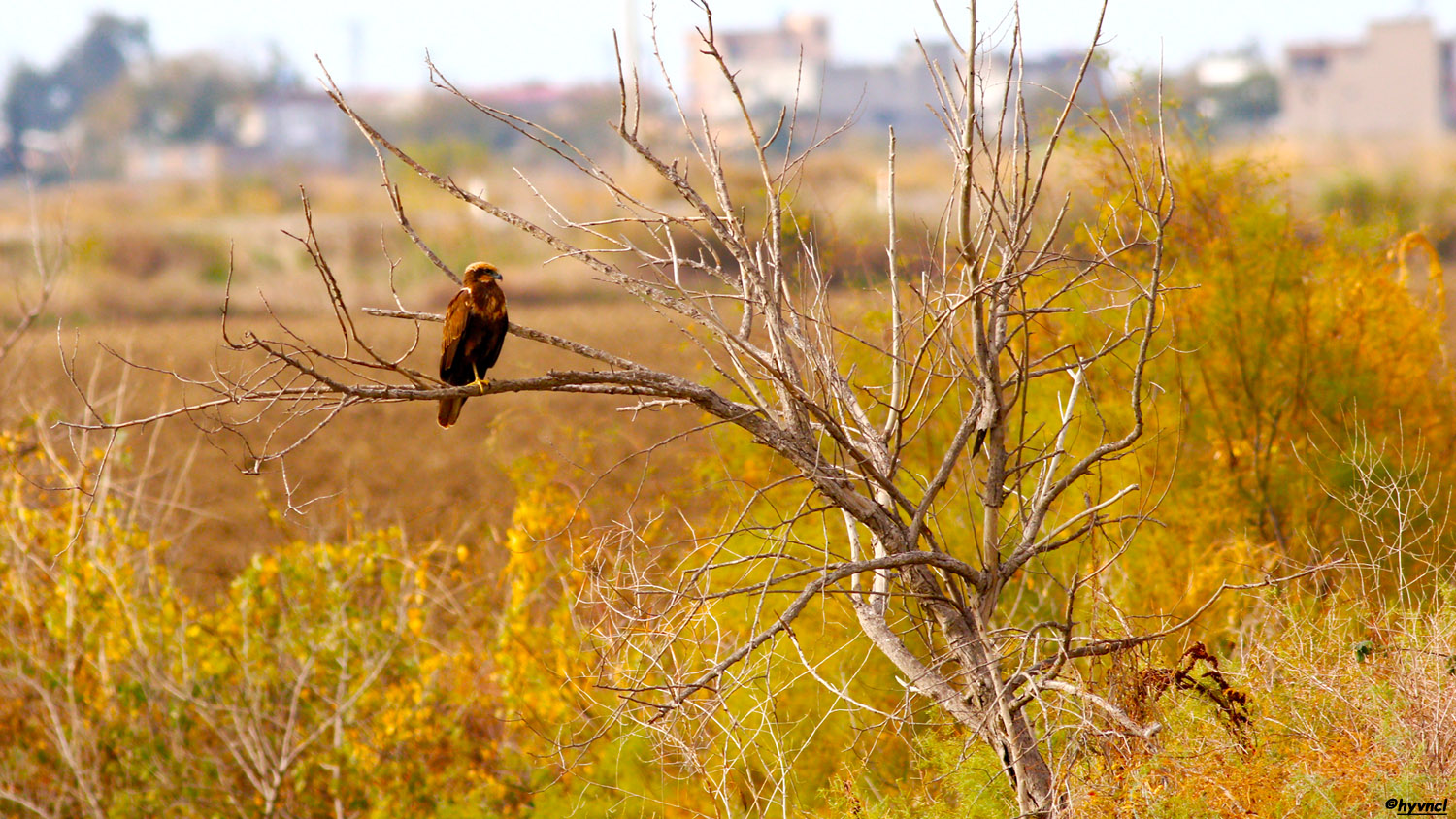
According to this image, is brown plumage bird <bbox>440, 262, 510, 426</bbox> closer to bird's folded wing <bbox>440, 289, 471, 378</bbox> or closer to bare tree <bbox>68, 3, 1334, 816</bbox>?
bird's folded wing <bbox>440, 289, 471, 378</bbox>

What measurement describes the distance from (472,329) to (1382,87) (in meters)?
79.6

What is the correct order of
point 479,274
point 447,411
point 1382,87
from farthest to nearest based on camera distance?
1. point 1382,87
2. point 479,274
3. point 447,411

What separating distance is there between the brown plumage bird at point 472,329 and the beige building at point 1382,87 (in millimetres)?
74261

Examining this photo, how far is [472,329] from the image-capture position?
4.19 meters

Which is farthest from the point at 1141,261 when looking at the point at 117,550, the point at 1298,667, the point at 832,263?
the point at 117,550

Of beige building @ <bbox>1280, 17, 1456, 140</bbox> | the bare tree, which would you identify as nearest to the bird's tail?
the bare tree

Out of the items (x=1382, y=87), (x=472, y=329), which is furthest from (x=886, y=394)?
(x=1382, y=87)

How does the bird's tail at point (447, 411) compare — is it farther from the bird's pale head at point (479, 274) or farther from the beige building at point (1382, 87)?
the beige building at point (1382, 87)

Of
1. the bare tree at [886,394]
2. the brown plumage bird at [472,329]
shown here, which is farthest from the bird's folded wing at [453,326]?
the bare tree at [886,394]

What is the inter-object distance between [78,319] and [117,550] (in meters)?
19.3

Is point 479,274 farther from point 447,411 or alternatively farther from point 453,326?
point 447,411

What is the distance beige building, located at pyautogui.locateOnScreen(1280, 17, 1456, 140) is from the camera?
234ft

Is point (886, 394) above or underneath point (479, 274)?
underneath

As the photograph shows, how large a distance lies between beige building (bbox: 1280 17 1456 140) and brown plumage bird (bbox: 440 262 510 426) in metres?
74.3
